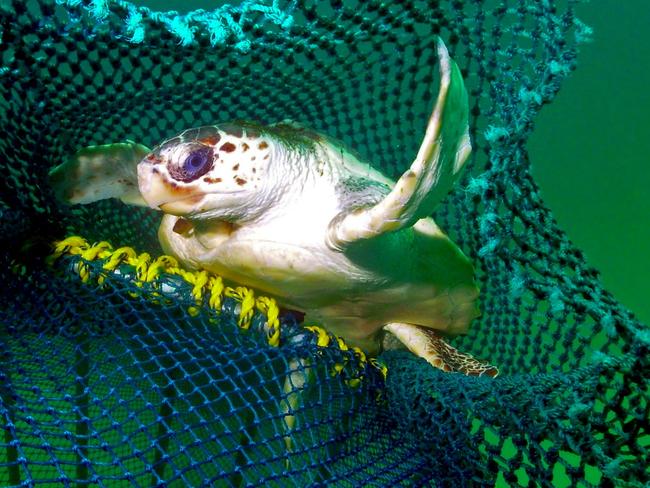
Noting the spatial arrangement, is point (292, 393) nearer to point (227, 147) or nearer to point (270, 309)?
point (270, 309)

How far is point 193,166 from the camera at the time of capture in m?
1.16

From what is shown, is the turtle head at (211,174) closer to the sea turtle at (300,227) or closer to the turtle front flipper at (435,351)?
the sea turtle at (300,227)

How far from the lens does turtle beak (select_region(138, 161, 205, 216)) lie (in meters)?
1.13

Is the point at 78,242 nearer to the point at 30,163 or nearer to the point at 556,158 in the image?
the point at 30,163

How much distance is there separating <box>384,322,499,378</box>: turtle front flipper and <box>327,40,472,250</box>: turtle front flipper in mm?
500

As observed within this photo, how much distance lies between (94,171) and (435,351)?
3.63 feet

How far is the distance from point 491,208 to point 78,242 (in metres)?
0.96

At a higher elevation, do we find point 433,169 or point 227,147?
point 433,169

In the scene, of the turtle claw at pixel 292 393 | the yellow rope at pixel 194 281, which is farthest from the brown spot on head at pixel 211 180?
the turtle claw at pixel 292 393

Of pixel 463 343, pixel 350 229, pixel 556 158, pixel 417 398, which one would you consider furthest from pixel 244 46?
pixel 556 158

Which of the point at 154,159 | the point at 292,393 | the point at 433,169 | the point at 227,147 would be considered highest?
the point at 433,169

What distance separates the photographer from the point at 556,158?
17.9 meters

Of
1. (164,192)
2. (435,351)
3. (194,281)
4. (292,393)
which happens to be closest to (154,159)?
(164,192)

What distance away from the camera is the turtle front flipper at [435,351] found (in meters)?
1.28
